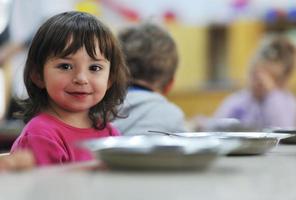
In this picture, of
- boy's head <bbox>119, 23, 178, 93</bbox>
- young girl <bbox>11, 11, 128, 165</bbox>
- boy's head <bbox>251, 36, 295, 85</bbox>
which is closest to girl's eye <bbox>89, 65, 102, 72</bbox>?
young girl <bbox>11, 11, 128, 165</bbox>

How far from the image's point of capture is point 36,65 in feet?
5.80

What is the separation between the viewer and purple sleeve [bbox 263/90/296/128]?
406 centimetres

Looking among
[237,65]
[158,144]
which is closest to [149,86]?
[158,144]

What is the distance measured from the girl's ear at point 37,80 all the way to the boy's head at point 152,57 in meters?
0.86

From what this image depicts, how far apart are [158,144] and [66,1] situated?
5232 millimetres

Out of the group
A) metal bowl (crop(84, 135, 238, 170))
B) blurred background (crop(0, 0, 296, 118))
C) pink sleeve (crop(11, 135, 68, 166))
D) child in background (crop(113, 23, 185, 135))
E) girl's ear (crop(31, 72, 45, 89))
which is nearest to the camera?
metal bowl (crop(84, 135, 238, 170))

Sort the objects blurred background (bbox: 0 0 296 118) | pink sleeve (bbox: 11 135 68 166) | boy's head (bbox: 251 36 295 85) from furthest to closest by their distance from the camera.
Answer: blurred background (bbox: 0 0 296 118)
boy's head (bbox: 251 36 295 85)
pink sleeve (bbox: 11 135 68 166)

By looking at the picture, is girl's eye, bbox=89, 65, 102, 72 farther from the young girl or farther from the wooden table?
the wooden table

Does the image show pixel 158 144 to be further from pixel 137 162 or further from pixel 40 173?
pixel 40 173

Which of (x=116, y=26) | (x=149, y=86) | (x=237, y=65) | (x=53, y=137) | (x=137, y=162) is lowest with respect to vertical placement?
(x=237, y=65)

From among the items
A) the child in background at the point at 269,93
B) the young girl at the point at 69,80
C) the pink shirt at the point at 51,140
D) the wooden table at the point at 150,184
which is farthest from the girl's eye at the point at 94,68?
the child in background at the point at 269,93

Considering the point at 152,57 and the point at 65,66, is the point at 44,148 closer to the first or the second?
the point at 65,66

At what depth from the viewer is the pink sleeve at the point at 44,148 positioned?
1535 millimetres

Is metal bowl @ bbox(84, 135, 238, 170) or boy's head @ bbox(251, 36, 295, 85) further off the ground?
metal bowl @ bbox(84, 135, 238, 170)
